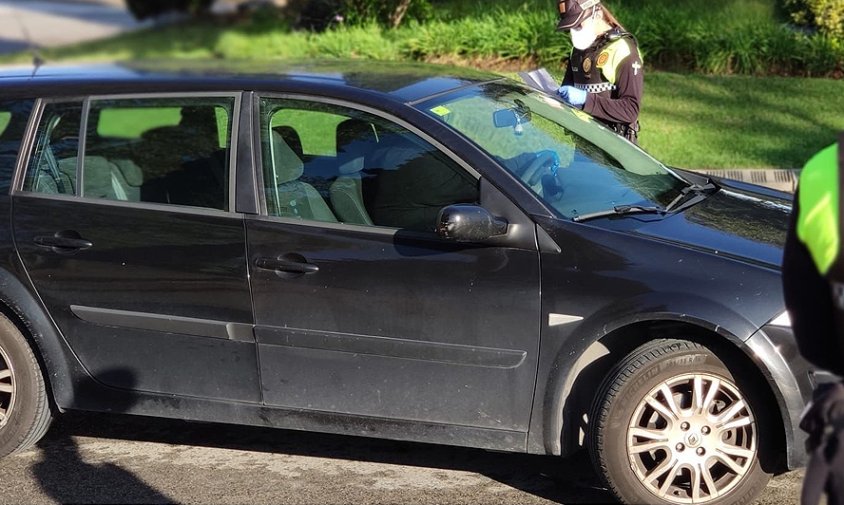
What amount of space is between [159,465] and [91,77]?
5.66ft

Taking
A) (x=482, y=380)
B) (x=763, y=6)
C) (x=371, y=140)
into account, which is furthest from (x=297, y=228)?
(x=763, y=6)

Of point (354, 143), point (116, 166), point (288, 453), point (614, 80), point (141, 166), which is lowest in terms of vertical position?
point (288, 453)

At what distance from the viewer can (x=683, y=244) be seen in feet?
13.6

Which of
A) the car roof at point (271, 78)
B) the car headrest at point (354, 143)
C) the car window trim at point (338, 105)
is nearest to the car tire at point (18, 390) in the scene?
the car roof at point (271, 78)

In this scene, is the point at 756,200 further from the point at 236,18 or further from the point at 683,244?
the point at 236,18

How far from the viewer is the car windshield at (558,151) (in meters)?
4.50

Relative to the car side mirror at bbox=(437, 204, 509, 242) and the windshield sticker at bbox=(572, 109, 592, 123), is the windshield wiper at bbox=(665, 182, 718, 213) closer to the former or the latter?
the windshield sticker at bbox=(572, 109, 592, 123)

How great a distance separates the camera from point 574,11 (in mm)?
6621

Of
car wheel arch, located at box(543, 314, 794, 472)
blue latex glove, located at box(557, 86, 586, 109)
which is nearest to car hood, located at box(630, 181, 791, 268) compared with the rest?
car wheel arch, located at box(543, 314, 794, 472)

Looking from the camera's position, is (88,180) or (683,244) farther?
(88,180)

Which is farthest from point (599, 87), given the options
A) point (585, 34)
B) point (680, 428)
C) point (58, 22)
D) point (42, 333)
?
point (58, 22)

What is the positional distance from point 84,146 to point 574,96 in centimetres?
295

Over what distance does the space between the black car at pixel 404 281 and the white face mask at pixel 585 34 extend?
5.06 feet

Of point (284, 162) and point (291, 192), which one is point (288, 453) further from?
point (284, 162)
